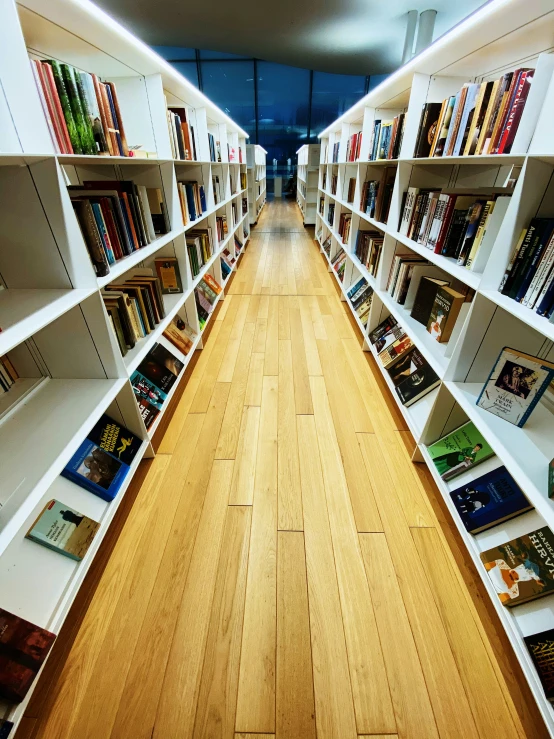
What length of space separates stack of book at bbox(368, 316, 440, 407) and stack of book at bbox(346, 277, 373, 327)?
0.99 ft

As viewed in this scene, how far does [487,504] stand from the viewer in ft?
3.85

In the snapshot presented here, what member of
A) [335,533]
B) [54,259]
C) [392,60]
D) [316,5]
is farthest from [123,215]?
[392,60]

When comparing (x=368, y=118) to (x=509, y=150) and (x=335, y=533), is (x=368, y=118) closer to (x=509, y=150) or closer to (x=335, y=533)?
(x=509, y=150)

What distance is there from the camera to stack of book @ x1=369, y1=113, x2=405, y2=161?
1.90 m

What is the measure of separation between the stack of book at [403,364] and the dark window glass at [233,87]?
9898 mm

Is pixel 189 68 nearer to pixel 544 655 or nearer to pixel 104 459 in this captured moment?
pixel 104 459

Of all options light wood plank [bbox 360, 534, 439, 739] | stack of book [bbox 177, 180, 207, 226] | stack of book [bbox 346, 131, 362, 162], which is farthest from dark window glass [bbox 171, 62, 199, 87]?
light wood plank [bbox 360, 534, 439, 739]

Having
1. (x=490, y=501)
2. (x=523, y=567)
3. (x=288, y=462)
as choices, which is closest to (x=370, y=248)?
(x=288, y=462)

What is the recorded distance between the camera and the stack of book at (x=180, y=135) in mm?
1898

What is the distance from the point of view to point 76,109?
1.12 meters

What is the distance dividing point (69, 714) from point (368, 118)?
11.1 feet

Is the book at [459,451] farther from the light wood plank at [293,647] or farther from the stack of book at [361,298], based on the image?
the stack of book at [361,298]

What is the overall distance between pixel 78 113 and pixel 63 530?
4.59 ft

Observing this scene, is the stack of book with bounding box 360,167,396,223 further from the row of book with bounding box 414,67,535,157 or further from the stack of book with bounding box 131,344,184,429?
the stack of book with bounding box 131,344,184,429
